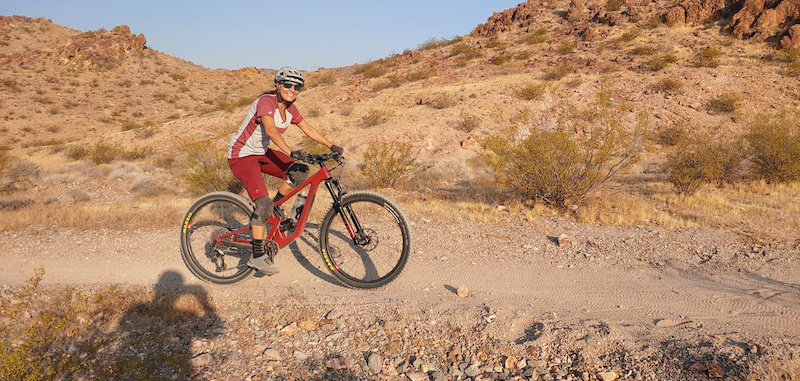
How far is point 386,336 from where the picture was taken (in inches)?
143

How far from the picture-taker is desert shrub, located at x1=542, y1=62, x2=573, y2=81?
24078 millimetres

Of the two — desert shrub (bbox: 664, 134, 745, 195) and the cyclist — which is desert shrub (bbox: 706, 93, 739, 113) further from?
the cyclist

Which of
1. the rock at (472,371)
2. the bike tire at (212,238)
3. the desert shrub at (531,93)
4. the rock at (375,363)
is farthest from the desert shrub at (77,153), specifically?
the rock at (472,371)

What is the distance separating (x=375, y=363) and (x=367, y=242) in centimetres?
155

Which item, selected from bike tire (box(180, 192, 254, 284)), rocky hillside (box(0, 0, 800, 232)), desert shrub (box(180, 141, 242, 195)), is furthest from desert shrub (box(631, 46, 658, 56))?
bike tire (box(180, 192, 254, 284))

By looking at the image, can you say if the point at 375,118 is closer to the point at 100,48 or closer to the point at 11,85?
the point at 11,85

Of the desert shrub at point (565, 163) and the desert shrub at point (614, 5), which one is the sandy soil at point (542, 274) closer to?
the desert shrub at point (565, 163)

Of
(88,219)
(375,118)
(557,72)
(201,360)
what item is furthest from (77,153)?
(557,72)

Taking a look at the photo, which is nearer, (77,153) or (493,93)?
(77,153)

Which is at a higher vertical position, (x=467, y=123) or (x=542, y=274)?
(x=467, y=123)

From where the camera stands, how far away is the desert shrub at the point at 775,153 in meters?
10.7

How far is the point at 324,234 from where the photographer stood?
4.70 metres

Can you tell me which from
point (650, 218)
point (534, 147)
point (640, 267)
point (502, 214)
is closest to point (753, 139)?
point (650, 218)

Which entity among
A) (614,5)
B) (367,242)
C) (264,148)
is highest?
(614,5)
